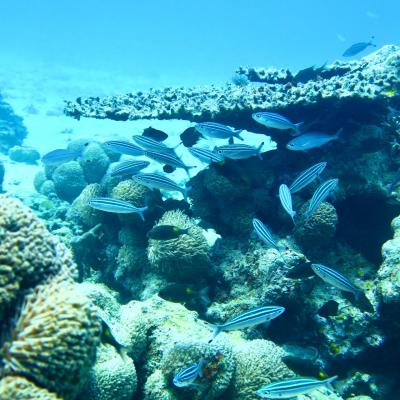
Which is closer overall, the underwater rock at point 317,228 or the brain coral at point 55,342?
the brain coral at point 55,342

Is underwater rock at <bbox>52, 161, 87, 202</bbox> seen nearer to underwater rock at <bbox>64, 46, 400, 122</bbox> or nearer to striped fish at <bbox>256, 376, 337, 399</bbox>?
underwater rock at <bbox>64, 46, 400, 122</bbox>

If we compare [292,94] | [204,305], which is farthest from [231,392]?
[292,94]

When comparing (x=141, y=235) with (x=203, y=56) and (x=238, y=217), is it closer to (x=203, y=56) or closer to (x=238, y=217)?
(x=238, y=217)

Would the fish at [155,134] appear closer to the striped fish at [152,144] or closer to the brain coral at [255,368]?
the striped fish at [152,144]

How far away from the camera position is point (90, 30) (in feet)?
283

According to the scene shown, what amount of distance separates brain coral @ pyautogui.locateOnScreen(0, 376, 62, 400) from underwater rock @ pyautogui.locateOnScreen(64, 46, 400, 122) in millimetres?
5428

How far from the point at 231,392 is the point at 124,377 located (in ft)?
4.17

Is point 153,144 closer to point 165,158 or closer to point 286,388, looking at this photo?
point 165,158

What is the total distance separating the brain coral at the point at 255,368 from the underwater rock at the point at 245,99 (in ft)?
13.4

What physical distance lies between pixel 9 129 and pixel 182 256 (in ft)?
49.2

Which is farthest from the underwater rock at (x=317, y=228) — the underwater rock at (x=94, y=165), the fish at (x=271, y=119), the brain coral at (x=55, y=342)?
the underwater rock at (x=94, y=165)

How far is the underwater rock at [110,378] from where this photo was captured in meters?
3.34

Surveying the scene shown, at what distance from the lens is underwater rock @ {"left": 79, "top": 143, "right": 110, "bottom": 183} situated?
11093 mm

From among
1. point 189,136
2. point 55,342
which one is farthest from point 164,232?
point 55,342
